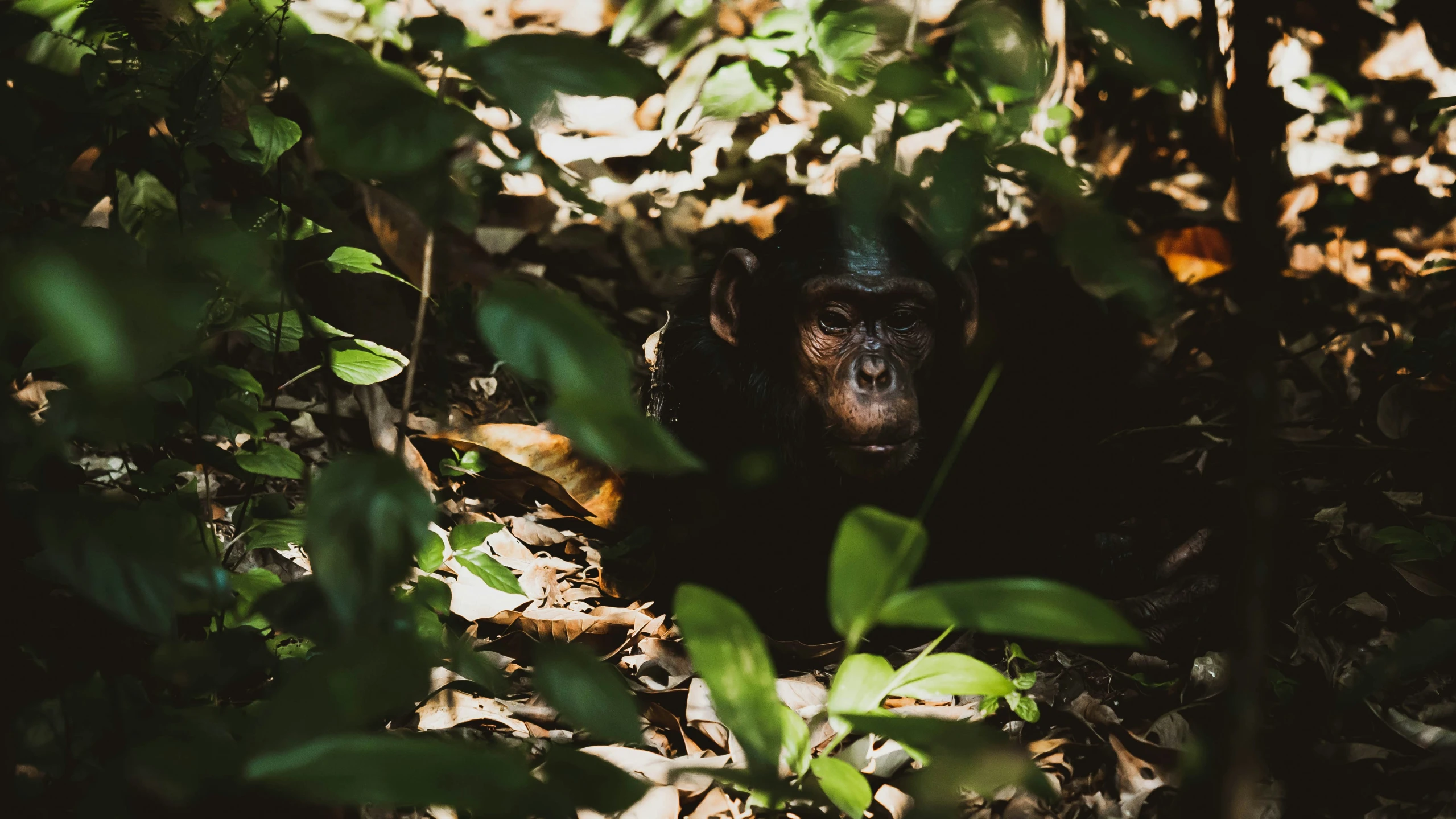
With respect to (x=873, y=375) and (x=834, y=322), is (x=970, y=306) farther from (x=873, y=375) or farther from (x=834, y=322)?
(x=873, y=375)

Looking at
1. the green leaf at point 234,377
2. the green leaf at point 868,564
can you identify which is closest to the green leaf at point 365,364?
the green leaf at point 234,377

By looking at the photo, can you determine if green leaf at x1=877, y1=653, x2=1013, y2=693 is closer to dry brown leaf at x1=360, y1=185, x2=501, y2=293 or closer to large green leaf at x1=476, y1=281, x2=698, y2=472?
large green leaf at x1=476, y1=281, x2=698, y2=472

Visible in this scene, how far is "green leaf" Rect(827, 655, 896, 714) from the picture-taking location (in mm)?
1033

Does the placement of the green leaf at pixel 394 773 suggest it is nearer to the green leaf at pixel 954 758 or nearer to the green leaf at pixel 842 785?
the green leaf at pixel 954 758

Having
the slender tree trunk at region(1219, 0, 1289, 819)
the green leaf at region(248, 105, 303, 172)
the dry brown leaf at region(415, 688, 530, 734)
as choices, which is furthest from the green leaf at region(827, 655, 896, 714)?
the dry brown leaf at region(415, 688, 530, 734)

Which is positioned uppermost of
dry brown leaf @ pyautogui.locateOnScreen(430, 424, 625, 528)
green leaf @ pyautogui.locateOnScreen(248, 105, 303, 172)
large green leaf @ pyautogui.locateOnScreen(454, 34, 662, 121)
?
large green leaf @ pyautogui.locateOnScreen(454, 34, 662, 121)

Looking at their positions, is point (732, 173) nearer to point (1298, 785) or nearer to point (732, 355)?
point (732, 355)

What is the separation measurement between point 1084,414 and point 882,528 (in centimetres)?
251

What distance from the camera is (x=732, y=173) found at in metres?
4.36

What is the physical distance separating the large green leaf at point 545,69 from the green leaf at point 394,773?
0.45m

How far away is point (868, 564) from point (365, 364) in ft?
3.56

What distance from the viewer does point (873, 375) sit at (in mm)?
2559

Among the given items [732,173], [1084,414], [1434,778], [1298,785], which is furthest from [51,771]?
[732,173]

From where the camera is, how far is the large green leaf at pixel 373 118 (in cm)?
73
